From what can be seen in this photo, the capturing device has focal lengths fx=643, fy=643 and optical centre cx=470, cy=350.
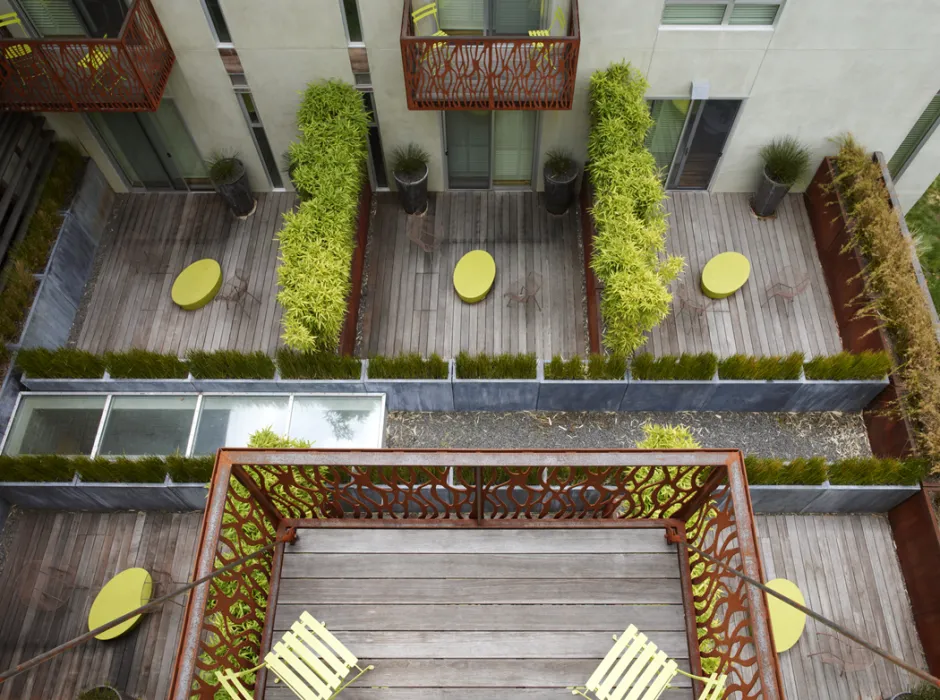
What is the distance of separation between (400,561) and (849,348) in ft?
24.6

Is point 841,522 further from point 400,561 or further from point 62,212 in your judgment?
point 62,212

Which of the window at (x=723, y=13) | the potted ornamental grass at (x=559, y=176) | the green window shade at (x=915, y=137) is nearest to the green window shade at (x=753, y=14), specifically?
the window at (x=723, y=13)

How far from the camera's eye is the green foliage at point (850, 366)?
316 inches

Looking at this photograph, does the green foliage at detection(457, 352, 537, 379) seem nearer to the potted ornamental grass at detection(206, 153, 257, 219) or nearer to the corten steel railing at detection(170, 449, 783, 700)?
the corten steel railing at detection(170, 449, 783, 700)

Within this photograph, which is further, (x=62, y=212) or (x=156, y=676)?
(x=62, y=212)

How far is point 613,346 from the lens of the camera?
8.27 metres

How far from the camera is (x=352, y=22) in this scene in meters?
8.30

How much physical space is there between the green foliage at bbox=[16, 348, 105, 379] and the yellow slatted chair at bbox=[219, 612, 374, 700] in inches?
219

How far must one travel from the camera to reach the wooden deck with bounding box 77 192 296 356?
31.1 ft

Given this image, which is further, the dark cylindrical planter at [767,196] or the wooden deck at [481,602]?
the dark cylindrical planter at [767,196]

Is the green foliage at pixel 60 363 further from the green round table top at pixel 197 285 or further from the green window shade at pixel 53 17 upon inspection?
the green window shade at pixel 53 17

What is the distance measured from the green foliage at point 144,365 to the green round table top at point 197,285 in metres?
1.42

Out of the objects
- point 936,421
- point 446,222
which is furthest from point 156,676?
point 936,421

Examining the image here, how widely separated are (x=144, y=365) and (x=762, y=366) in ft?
25.6
